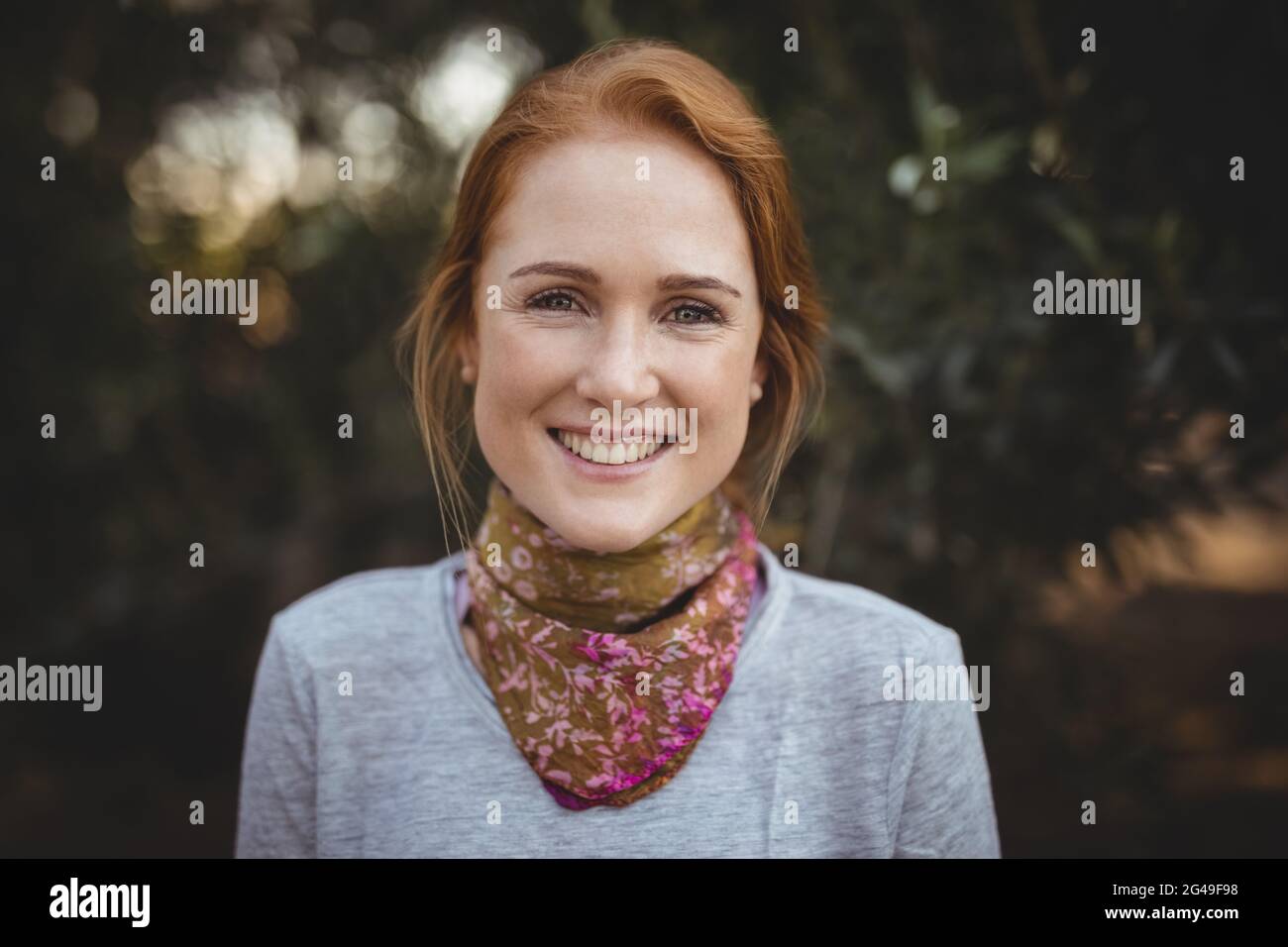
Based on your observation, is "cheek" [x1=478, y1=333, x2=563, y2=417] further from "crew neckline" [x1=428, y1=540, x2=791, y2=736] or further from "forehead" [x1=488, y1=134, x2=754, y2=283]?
"crew neckline" [x1=428, y1=540, x2=791, y2=736]

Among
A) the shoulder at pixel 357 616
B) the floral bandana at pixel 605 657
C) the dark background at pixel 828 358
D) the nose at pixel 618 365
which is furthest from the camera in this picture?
the dark background at pixel 828 358

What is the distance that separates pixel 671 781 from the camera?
1409 millimetres

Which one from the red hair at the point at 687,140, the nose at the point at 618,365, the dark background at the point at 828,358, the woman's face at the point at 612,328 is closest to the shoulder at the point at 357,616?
the red hair at the point at 687,140

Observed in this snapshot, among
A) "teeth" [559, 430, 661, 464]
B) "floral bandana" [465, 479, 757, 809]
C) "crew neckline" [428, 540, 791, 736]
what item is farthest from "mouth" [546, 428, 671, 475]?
"crew neckline" [428, 540, 791, 736]

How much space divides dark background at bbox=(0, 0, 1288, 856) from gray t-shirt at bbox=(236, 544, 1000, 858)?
0.72 meters

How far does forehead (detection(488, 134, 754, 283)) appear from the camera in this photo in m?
1.26

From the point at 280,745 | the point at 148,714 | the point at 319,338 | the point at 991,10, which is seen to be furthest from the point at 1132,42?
the point at 148,714

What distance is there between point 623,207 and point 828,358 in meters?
0.95

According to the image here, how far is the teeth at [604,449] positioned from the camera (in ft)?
4.28

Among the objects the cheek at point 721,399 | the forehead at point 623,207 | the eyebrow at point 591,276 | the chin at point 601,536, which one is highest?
the forehead at point 623,207

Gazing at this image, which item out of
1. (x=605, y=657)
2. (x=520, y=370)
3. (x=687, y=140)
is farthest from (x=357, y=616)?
(x=687, y=140)

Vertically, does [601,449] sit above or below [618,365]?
below

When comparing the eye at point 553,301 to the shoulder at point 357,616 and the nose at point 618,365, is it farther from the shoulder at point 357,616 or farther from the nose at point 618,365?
the shoulder at point 357,616

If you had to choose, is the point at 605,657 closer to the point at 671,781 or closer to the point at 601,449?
the point at 671,781
